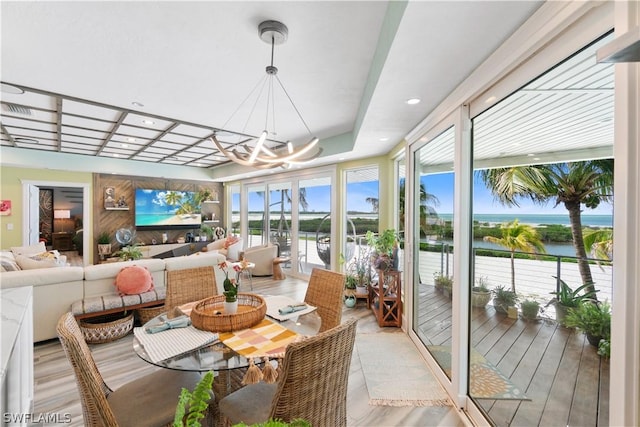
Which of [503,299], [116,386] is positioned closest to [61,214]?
[116,386]

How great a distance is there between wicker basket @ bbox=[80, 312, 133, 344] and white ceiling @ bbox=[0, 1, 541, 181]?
2.49 m

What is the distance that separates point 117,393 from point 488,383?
2358 mm

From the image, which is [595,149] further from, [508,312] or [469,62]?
[508,312]

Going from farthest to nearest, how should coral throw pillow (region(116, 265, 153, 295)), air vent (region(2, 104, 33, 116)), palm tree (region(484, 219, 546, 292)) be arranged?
1. air vent (region(2, 104, 33, 116))
2. coral throw pillow (region(116, 265, 153, 295))
3. palm tree (region(484, 219, 546, 292))

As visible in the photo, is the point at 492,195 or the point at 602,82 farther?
the point at 492,195

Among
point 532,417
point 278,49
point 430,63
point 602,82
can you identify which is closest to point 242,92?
point 278,49

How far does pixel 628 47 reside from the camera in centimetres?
60

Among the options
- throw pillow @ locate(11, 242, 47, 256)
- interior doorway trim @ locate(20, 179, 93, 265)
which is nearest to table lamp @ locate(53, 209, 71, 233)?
interior doorway trim @ locate(20, 179, 93, 265)

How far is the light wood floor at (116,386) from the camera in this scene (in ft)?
6.35

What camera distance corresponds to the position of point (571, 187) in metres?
1.30

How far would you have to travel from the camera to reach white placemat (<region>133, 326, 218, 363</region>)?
56.2 inches

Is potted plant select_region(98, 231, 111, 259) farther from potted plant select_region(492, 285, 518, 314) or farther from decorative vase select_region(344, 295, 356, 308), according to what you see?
potted plant select_region(492, 285, 518, 314)

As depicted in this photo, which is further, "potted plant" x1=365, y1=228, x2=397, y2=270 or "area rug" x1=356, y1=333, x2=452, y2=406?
"potted plant" x1=365, y1=228, x2=397, y2=270

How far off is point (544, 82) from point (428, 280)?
6.74 ft
